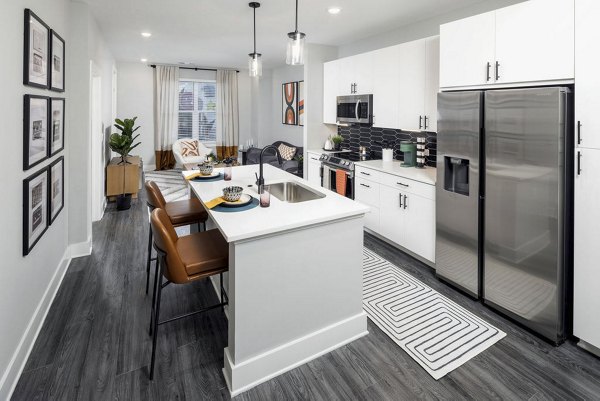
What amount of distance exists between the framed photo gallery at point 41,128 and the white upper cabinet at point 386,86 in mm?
3328

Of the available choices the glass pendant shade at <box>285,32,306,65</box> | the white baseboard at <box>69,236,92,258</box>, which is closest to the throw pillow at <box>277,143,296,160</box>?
the white baseboard at <box>69,236,92,258</box>

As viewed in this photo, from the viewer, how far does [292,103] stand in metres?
8.05

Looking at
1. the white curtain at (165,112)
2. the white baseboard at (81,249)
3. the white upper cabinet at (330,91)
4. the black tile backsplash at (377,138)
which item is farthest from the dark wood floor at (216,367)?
the white curtain at (165,112)

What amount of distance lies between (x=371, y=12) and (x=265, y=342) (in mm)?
3615

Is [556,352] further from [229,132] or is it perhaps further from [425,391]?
[229,132]

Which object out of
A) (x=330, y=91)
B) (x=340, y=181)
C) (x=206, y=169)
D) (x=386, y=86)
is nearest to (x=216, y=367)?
(x=206, y=169)

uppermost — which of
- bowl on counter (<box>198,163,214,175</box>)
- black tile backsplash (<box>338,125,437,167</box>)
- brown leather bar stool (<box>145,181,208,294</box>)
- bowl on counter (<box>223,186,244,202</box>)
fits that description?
black tile backsplash (<box>338,125,437,167</box>)

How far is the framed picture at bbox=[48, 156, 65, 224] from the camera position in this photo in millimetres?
2713

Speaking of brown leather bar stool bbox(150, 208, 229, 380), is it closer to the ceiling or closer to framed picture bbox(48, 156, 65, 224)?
framed picture bbox(48, 156, 65, 224)

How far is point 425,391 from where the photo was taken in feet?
6.21

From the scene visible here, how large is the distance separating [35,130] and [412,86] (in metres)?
3.46

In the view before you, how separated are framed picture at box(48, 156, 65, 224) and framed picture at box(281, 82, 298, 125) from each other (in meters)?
5.42

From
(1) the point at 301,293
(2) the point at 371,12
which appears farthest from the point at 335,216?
(2) the point at 371,12

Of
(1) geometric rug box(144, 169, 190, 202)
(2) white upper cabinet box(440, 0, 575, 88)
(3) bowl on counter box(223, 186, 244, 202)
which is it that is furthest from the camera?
(1) geometric rug box(144, 169, 190, 202)
